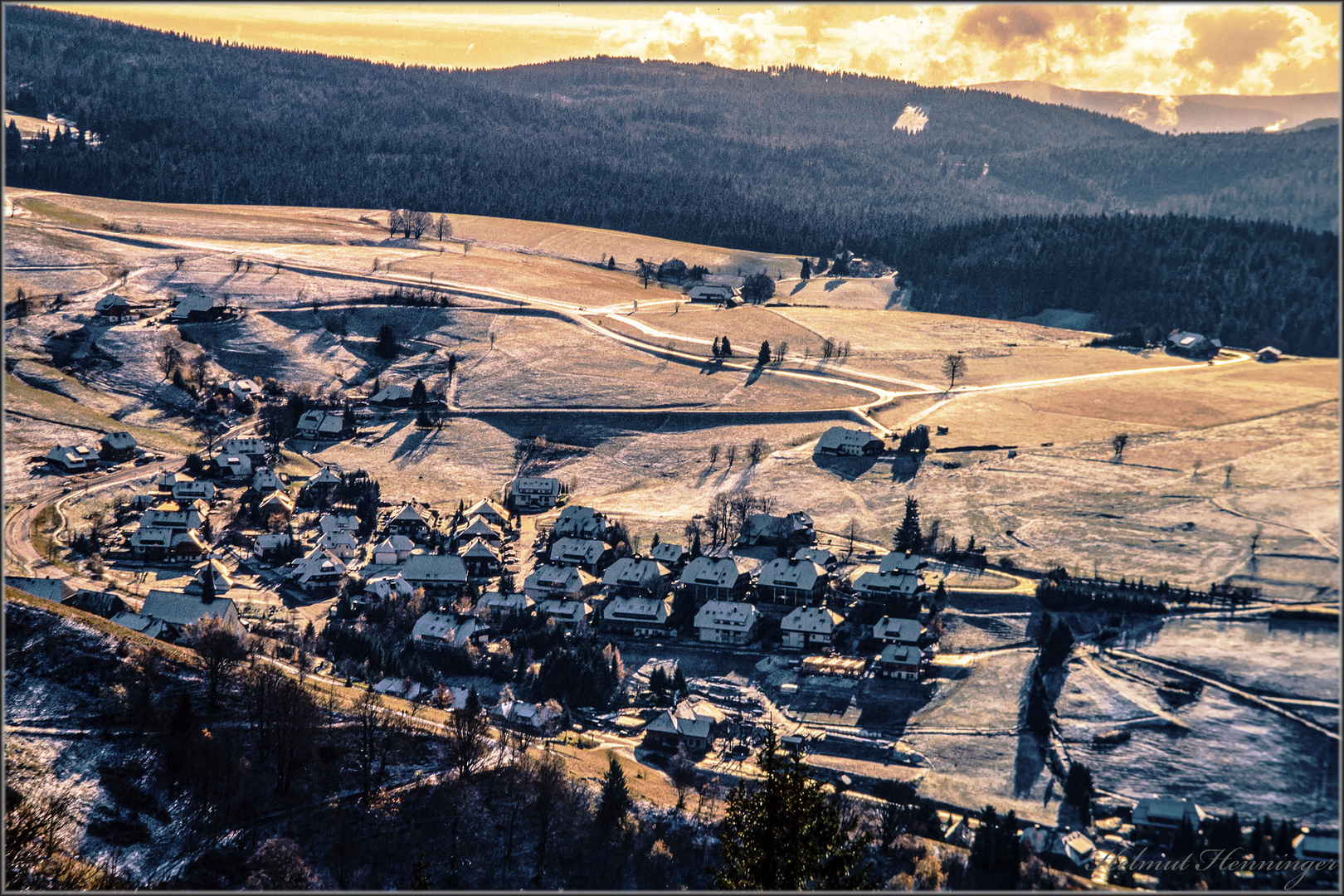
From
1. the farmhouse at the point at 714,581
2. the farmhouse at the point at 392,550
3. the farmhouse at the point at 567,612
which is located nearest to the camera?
the farmhouse at the point at 567,612

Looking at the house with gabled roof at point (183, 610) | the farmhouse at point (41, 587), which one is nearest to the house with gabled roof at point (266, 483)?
the house with gabled roof at point (183, 610)

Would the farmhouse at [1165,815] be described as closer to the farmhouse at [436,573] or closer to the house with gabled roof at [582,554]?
the house with gabled roof at [582,554]

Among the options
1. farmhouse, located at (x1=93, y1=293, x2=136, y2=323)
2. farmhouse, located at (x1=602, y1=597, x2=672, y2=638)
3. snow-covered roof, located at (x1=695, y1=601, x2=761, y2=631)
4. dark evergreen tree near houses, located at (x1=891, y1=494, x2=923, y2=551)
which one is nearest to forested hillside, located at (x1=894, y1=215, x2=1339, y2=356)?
dark evergreen tree near houses, located at (x1=891, y1=494, x2=923, y2=551)

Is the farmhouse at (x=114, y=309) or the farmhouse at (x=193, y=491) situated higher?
the farmhouse at (x=114, y=309)

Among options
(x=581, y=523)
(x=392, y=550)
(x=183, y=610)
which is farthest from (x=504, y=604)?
(x=183, y=610)

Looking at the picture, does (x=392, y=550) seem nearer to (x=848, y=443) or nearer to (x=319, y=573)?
(x=319, y=573)

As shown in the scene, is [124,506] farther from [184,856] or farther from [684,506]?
[184,856]

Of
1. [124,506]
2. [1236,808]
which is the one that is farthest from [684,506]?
[1236,808]
